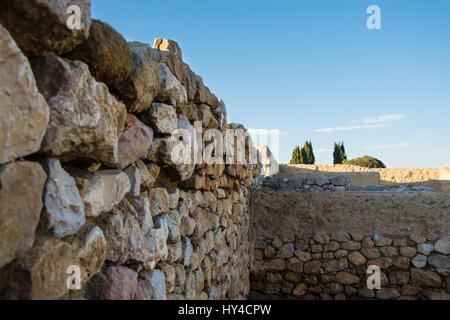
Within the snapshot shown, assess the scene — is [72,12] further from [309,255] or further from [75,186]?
[309,255]

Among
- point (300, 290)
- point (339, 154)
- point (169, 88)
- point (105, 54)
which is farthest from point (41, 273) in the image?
point (339, 154)

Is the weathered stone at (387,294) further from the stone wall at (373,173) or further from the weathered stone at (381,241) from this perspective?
the stone wall at (373,173)

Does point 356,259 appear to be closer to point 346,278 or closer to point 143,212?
point 346,278

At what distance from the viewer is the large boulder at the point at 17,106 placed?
0.87 meters

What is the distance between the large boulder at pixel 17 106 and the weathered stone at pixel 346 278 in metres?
5.33

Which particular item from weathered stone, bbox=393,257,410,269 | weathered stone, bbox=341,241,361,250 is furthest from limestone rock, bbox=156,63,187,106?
weathered stone, bbox=393,257,410,269

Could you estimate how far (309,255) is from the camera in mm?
5477

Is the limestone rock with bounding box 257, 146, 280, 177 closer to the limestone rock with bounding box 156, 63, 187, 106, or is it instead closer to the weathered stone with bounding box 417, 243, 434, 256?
the weathered stone with bounding box 417, 243, 434, 256

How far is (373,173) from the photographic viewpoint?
11.6 meters

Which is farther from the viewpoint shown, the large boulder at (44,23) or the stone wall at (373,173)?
the stone wall at (373,173)

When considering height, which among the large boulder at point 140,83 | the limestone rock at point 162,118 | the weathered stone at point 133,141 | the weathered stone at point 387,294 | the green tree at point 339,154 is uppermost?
the green tree at point 339,154

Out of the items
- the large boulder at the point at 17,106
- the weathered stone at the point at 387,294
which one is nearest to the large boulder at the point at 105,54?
the large boulder at the point at 17,106

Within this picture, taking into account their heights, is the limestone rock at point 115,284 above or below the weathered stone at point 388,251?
above

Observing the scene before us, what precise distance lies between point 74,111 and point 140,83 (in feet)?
1.67
